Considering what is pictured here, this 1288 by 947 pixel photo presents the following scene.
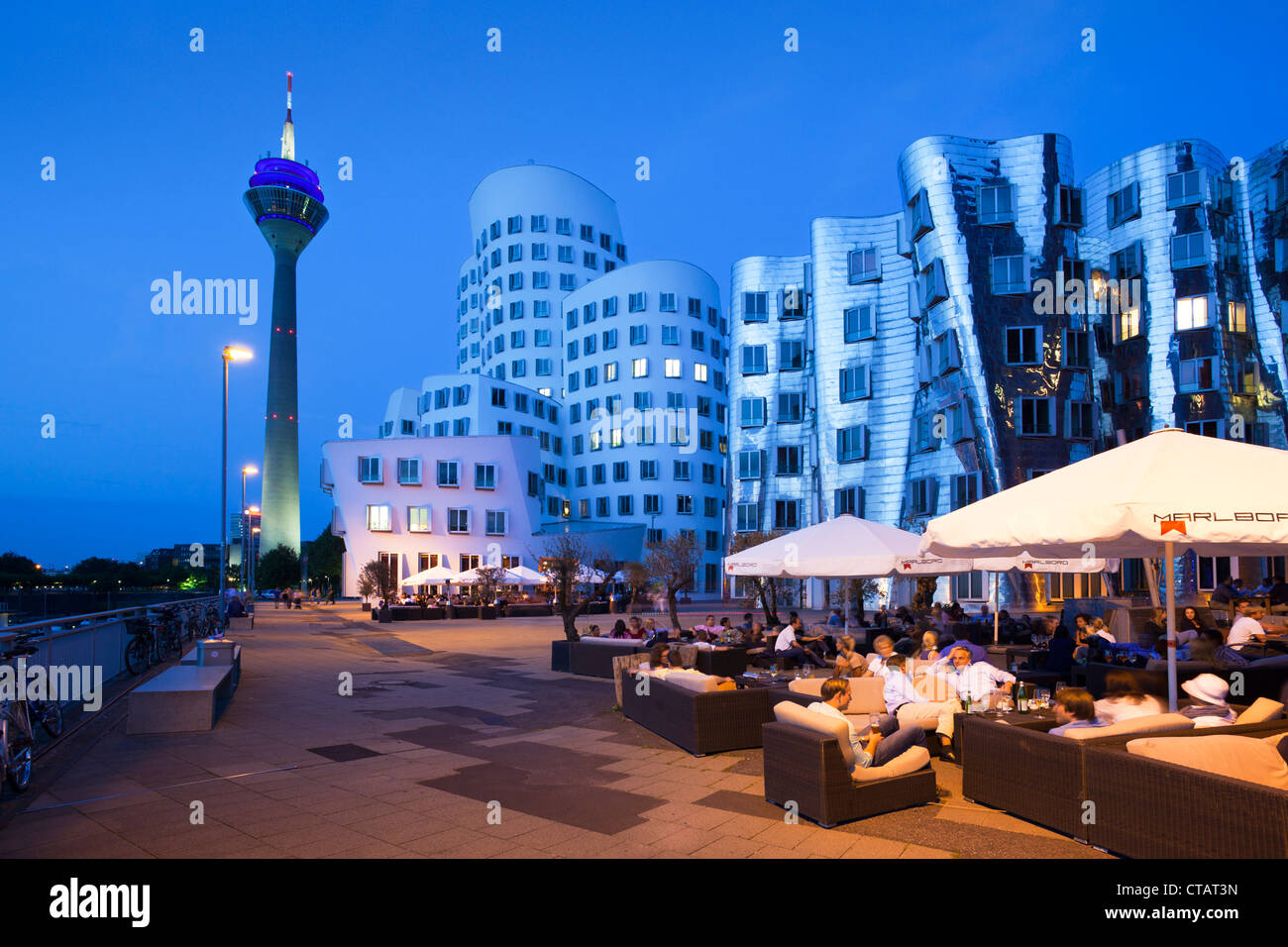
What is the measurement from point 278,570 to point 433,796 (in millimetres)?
99316

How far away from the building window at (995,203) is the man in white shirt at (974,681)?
103 ft

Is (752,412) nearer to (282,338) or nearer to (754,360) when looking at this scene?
(754,360)

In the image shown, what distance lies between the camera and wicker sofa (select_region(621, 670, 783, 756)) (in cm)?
869

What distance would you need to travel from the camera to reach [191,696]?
10336 mm

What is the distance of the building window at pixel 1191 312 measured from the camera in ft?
112

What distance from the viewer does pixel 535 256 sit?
82.4m

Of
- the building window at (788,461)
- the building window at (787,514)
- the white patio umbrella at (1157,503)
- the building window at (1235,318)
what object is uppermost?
the building window at (1235,318)

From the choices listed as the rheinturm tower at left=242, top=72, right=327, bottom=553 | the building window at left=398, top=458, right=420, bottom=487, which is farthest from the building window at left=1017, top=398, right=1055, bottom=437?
the rheinturm tower at left=242, top=72, right=327, bottom=553

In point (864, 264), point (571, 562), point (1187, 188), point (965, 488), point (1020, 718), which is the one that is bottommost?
point (1020, 718)

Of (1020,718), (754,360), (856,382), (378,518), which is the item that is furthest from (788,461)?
(1020,718)

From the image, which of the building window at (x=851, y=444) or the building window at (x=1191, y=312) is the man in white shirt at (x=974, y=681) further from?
the building window at (x=1191, y=312)

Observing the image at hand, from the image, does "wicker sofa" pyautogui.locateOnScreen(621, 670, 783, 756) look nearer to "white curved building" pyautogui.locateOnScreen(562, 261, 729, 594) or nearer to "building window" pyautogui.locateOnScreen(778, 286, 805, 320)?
"building window" pyautogui.locateOnScreen(778, 286, 805, 320)

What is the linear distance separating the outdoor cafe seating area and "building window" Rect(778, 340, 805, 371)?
119 ft

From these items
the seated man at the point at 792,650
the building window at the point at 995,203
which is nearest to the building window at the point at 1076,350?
the building window at the point at 995,203
